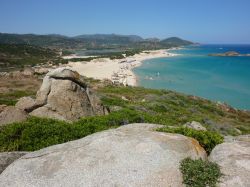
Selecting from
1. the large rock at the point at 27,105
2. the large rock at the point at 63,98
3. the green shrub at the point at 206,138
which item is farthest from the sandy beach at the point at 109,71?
the green shrub at the point at 206,138

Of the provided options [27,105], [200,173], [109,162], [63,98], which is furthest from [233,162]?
[27,105]

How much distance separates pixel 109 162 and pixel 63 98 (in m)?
12.8

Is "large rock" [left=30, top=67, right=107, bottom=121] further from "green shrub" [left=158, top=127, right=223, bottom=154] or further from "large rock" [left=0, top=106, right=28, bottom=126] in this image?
"green shrub" [left=158, top=127, right=223, bottom=154]

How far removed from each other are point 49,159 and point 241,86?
75607 millimetres

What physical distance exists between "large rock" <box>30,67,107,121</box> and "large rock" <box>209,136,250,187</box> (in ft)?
39.7

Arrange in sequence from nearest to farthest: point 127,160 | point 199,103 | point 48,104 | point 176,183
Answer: point 176,183 → point 127,160 → point 48,104 → point 199,103

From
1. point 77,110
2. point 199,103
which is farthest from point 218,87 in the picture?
point 77,110

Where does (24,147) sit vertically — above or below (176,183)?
below

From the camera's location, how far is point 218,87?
75.4m

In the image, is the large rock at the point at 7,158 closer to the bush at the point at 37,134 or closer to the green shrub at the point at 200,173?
the bush at the point at 37,134

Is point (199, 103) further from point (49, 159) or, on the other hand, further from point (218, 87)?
point (49, 159)

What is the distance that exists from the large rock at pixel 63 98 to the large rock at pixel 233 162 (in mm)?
12113

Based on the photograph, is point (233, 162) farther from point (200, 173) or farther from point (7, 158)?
point (7, 158)

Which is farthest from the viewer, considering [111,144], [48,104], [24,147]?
[48,104]
